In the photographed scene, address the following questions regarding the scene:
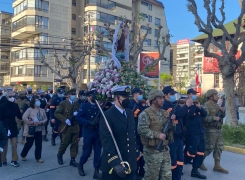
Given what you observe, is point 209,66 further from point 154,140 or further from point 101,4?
point 154,140

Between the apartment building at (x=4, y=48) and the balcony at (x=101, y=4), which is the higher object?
the balcony at (x=101, y=4)

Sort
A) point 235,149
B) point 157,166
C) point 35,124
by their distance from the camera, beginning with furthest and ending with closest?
point 235,149
point 35,124
point 157,166

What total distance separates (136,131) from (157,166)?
5.84 feet

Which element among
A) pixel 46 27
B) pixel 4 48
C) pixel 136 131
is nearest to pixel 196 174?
pixel 136 131

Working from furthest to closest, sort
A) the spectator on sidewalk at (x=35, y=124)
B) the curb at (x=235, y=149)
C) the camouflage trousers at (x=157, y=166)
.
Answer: the curb at (x=235, y=149) < the spectator on sidewalk at (x=35, y=124) < the camouflage trousers at (x=157, y=166)

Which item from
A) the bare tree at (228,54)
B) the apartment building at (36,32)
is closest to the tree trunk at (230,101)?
the bare tree at (228,54)

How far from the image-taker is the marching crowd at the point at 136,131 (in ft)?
12.9

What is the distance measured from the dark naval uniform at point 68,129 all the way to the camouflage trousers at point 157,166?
10.1ft

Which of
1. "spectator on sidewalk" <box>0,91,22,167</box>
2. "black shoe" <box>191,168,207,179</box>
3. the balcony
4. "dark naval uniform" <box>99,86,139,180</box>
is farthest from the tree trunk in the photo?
the balcony

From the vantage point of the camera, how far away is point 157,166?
469 centimetres

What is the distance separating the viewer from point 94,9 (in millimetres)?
44406

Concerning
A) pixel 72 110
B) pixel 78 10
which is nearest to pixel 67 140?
pixel 72 110

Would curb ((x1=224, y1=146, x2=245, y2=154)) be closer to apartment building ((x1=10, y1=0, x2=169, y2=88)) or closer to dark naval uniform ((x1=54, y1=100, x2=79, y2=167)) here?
dark naval uniform ((x1=54, y1=100, x2=79, y2=167))

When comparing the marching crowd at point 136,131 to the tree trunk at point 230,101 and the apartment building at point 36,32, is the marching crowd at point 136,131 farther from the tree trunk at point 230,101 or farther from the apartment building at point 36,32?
the apartment building at point 36,32
